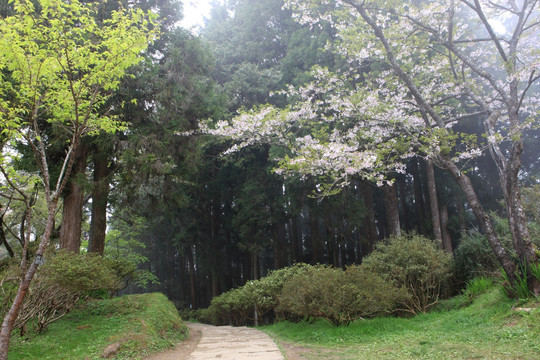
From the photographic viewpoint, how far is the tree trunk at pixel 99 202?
33.2 feet

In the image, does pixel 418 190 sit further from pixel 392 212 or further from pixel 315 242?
pixel 315 242

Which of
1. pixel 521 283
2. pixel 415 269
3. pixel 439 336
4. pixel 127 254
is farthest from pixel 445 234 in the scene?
pixel 127 254

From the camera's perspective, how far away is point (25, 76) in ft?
15.0

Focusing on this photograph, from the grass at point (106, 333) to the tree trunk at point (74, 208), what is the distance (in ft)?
7.42

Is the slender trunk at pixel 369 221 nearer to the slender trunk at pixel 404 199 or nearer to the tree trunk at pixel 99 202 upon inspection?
the slender trunk at pixel 404 199

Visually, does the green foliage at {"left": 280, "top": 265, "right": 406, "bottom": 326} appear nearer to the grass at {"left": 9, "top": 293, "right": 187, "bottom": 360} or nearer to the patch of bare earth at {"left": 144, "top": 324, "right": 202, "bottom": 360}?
the patch of bare earth at {"left": 144, "top": 324, "right": 202, "bottom": 360}

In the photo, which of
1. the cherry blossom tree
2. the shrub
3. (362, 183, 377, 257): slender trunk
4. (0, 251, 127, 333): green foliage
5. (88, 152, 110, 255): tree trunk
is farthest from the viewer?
(362, 183, 377, 257): slender trunk

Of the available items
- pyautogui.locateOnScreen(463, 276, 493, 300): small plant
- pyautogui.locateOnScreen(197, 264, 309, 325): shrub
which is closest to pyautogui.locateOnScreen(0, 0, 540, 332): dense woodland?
pyautogui.locateOnScreen(463, 276, 493, 300): small plant

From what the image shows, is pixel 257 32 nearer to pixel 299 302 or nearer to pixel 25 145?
pixel 25 145

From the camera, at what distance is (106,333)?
6242mm

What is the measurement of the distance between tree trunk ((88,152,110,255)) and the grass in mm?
2521

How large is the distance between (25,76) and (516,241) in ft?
26.2

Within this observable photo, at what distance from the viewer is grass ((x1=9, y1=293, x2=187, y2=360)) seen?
17.4 feet

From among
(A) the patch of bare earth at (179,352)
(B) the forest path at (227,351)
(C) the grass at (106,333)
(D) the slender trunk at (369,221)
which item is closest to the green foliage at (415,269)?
(B) the forest path at (227,351)
